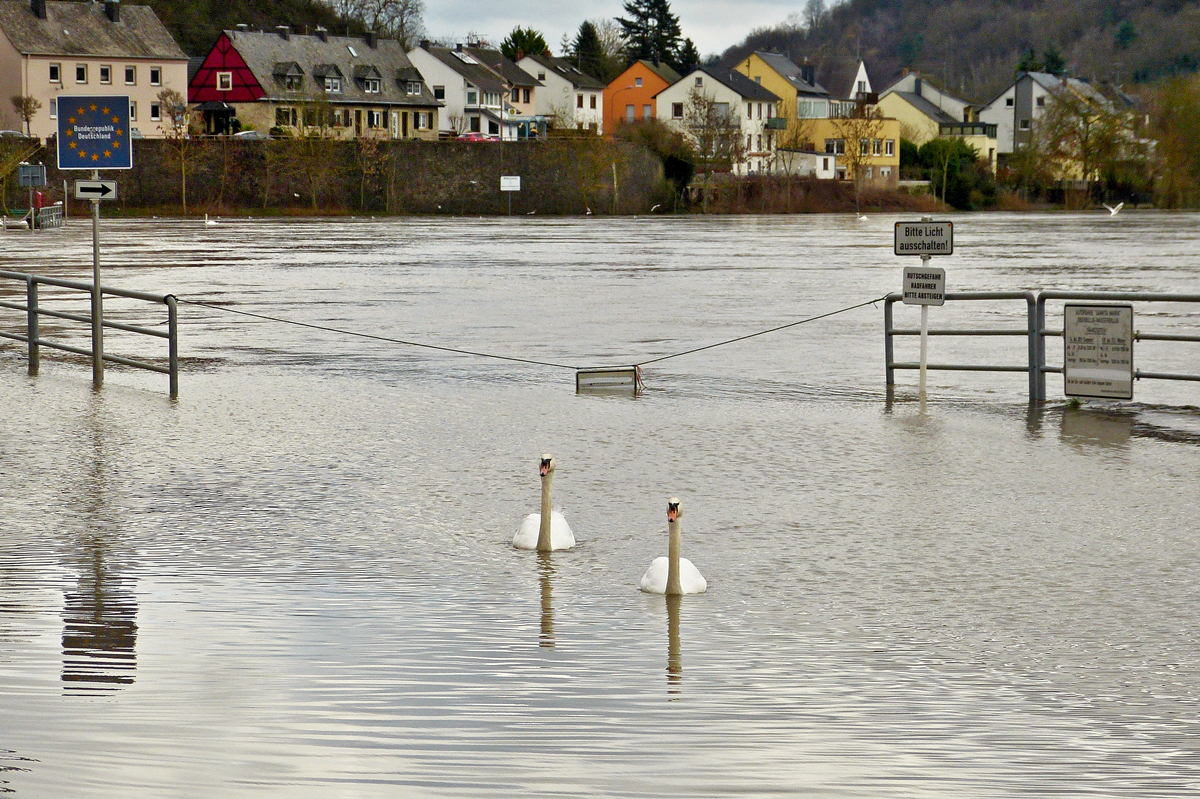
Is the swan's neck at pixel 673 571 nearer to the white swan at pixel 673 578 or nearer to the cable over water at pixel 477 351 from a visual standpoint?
the white swan at pixel 673 578

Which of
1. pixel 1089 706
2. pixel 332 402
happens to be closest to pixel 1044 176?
pixel 332 402

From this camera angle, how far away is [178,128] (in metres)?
96.6

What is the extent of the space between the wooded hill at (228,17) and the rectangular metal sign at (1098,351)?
435 feet

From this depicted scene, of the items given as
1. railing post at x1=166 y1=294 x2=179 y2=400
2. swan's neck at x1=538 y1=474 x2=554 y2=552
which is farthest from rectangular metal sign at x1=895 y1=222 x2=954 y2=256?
swan's neck at x1=538 y1=474 x2=554 y2=552

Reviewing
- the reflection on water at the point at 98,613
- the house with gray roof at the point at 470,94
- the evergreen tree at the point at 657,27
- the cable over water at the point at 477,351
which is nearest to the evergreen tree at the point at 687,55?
the evergreen tree at the point at 657,27

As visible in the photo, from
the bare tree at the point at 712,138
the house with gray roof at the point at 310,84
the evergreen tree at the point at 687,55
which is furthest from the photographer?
the evergreen tree at the point at 687,55

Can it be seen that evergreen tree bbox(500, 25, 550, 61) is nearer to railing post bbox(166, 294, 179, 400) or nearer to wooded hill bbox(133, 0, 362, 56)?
wooded hill bbox(133, 0, 362, 56)

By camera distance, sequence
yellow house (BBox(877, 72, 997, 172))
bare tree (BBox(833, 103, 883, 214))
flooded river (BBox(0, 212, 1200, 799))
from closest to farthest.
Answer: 1. flooded river (BBox(0, 212, 1200, 799))
2. bare tree (BBox(833, 103, 883, 214))
3. yellow house (BBox(877, 72, 997, 172))

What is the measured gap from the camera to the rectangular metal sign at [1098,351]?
15555 millimetres

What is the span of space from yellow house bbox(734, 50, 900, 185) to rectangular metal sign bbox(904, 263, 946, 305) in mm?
106783

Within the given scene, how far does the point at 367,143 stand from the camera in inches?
3834

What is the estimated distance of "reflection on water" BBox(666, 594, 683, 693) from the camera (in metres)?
6.39

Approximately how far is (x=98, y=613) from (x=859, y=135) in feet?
393

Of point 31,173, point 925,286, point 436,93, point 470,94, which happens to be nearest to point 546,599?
point 925,286
